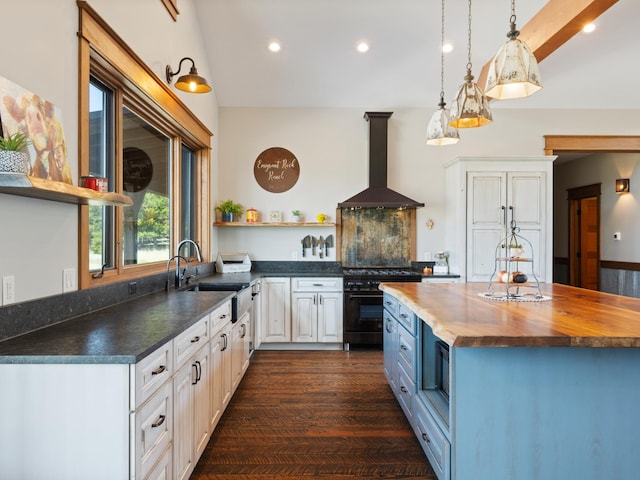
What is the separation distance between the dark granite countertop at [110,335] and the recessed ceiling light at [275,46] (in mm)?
3119

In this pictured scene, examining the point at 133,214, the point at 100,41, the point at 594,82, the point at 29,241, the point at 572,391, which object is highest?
the point at 594,82

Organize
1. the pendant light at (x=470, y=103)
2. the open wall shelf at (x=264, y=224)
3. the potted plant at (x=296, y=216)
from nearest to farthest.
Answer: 1. the pendant light at (x=470, y=103)
2. the open wall shelf at (x=264, y=224)
3. the potted plant at (x=296, y=216)

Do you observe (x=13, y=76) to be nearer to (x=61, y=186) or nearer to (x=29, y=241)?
(x=61, y=186)

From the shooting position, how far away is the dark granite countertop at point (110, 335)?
134 centimetres

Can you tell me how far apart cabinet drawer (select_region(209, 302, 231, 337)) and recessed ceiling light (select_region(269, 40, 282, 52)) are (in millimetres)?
2962

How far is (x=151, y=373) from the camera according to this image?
1491mm

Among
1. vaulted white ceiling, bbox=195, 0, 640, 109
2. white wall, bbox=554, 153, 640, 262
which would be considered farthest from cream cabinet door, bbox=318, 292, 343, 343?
white wall, bbox=554, 153, 640, 262

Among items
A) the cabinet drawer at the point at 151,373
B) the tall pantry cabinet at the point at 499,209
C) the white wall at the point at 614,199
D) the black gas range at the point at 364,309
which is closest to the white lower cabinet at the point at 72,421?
the cabinet drawer at the point at 151,373

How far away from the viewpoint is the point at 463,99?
7.45 feet

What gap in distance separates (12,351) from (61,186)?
63cm

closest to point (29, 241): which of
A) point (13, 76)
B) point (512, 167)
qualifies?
point (13, 76)

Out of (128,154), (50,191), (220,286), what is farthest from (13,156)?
(220,286)

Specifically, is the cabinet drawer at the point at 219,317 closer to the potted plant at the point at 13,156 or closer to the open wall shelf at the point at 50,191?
the open wall shelf at the point at 50,191

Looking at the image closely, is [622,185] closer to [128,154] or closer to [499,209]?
[499,209]
